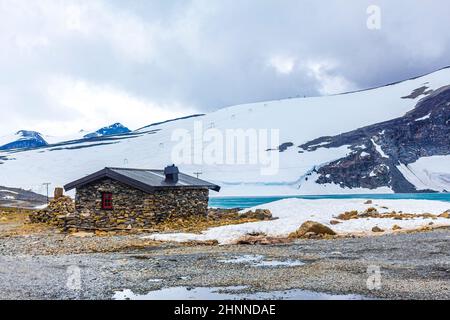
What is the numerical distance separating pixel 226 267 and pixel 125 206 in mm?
15495

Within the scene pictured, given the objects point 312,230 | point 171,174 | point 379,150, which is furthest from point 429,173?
point 312,230

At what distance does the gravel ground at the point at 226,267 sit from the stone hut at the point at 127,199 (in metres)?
6.69

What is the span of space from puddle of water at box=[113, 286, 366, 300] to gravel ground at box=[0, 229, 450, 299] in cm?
32

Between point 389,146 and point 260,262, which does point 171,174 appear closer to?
point 260,262

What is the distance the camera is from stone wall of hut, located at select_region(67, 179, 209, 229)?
2809 cm

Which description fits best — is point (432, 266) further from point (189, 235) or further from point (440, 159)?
point (440, 159)

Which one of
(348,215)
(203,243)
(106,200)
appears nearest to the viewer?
(203,243)

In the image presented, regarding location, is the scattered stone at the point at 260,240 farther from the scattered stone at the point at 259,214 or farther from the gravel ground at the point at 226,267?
the scattered stone at the point at 259,214

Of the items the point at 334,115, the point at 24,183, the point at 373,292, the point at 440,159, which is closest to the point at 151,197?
Answer: the point at 373,292

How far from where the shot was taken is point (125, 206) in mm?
28391

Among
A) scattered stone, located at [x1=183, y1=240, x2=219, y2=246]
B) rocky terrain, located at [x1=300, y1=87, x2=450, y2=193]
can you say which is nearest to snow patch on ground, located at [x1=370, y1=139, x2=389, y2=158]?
rocky terrain, located at [x1=300, y1=87, x2=450, y2=193]

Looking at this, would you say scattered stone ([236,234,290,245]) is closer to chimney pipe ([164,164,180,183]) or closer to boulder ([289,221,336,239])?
boulder ([289,221,336,239])

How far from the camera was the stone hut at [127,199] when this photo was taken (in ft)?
92.1
